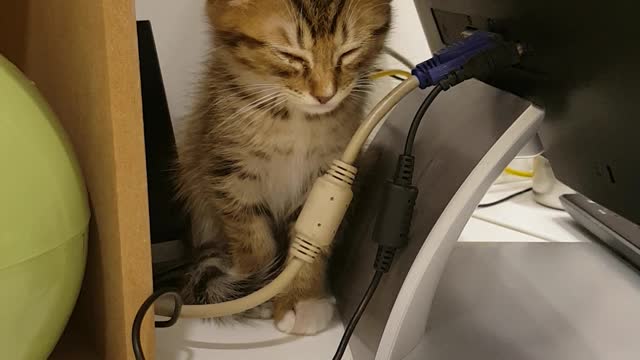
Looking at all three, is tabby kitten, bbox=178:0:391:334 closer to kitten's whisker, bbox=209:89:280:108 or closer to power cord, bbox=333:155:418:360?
kitten's whisker, bbox=209:89:280:108

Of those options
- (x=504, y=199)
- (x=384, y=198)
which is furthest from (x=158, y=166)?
(x=504, y=199)

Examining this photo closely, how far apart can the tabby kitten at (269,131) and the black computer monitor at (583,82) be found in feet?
0.57

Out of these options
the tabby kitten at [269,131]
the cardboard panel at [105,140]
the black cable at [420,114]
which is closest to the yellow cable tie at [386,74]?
the tabby kitten at [269,131]

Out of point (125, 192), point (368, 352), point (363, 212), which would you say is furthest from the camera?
point (363, 212)

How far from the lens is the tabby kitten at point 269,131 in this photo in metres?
0.69

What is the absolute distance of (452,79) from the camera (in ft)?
1.77

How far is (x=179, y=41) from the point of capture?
94 centimetres

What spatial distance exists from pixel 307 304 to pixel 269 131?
0.67ft

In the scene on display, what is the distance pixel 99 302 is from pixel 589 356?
439 millimetres

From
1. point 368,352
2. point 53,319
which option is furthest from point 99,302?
point 368,352

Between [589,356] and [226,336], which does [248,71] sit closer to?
[226,336]

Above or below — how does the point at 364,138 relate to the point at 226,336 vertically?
above

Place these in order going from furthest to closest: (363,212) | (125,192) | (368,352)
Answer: (363,212)
(368,352)
(125,192)

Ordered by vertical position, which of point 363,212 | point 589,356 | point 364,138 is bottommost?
point 589,356
